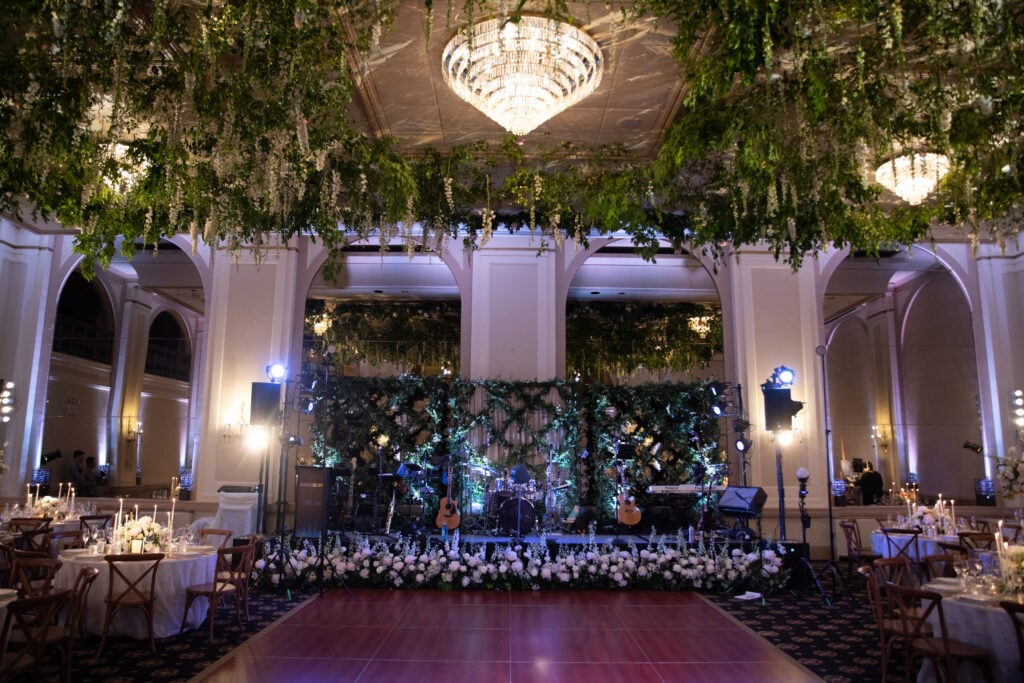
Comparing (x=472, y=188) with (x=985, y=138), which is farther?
(x=472, y=188)

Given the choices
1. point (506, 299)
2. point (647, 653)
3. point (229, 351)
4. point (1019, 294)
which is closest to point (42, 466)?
point (229, 351)

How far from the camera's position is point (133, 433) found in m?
15.5

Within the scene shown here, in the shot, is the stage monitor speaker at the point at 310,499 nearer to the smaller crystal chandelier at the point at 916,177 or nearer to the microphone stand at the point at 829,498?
the microphone stand at the point at 829,498

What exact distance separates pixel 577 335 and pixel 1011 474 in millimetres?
7970

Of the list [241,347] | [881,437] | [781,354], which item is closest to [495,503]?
[241,347]

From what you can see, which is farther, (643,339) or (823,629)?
(643,339)

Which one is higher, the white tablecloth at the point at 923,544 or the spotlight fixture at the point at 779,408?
the spotlight fixture at the point at 779,408

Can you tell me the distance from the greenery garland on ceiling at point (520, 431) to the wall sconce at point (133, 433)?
6624 mm

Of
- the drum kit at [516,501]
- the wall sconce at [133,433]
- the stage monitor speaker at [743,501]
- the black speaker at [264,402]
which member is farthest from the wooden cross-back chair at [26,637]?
the wall sconce at [133,433]

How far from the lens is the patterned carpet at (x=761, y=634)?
5.02 m

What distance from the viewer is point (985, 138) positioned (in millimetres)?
5262

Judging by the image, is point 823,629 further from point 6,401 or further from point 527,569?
point 6,401

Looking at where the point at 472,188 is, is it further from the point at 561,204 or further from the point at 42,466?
the point at 42,466

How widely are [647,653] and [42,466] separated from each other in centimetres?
1108
